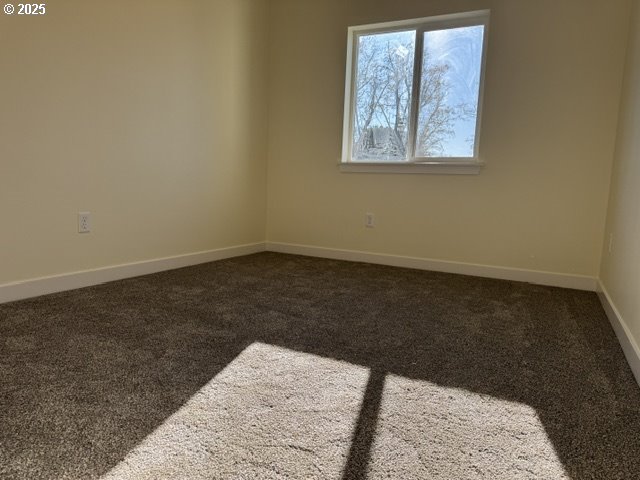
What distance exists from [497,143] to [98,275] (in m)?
2.67

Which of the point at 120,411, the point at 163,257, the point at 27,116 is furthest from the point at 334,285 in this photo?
the point at 27,116

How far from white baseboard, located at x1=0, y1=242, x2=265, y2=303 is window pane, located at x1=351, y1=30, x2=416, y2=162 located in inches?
57.0

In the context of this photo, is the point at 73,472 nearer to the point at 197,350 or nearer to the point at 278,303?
the point at 197,350

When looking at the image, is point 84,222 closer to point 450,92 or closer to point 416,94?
point 416,94

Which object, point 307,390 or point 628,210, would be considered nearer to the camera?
point 307,390

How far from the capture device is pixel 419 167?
3121mm

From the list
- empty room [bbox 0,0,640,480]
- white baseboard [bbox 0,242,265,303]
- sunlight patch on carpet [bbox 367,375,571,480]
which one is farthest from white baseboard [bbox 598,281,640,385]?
white baseboard [bbox 0,242,265,303]

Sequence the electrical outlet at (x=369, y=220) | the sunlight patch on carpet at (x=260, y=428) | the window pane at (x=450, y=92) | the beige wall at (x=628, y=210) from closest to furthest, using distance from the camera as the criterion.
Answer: the sunlight patch on carpet at (x=260, y=428) → the beige wall at (x=628, y=210) → the window pane at (x=450, y=92) → the electrical outlet at (x=369, y=220)

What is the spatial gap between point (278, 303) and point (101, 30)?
176cm

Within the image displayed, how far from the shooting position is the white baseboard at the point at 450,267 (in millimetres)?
2748

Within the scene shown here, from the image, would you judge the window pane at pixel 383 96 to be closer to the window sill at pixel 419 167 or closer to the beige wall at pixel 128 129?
the window sill at pixel 419 167

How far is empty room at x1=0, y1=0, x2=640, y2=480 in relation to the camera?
1027 mm

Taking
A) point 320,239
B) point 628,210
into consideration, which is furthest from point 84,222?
point 628,210

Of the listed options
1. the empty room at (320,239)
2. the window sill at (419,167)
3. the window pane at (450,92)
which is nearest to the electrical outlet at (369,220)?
the empty room at (320,239)
